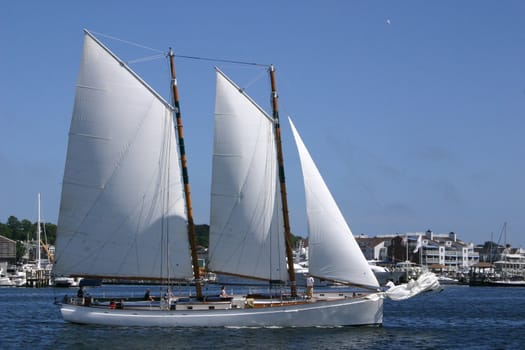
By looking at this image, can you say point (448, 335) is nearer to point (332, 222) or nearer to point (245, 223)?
point (332, 222)

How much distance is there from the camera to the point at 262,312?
53625 mm

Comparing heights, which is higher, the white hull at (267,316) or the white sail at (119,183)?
the white sail at (119,183)

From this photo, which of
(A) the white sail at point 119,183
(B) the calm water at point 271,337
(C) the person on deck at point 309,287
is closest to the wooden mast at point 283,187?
(C) the person on deck at point 309,287

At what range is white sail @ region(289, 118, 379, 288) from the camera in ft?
178

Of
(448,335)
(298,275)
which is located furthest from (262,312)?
(298,275)

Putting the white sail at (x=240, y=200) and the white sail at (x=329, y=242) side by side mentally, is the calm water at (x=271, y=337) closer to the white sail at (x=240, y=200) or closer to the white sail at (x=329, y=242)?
the white sail at (x=329, y=242)

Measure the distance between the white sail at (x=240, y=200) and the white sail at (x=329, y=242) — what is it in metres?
2.78

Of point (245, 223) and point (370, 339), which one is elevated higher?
point (245, 223)

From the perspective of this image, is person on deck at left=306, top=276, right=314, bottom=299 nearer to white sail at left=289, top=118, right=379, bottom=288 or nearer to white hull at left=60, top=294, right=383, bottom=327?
white sail at left=289, top=118, right=379, bottom=288

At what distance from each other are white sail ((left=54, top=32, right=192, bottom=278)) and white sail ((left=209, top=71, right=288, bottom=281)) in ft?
9.17

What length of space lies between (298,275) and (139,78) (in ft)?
371

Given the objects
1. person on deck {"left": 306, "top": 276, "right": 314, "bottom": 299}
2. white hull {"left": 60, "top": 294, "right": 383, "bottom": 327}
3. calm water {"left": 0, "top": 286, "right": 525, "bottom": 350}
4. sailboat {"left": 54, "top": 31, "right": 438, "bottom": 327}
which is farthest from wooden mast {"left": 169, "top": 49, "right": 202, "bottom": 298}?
person on deck {"left": 306, "top": 276, "right": 314, "bottom": 299}

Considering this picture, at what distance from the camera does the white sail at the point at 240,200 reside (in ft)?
183

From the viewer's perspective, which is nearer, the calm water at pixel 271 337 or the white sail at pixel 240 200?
the calm water at pixel 271 337
